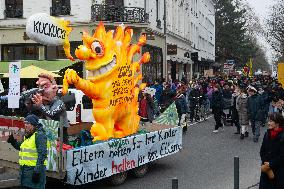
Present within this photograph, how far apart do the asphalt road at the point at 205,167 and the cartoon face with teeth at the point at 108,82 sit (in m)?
1.19

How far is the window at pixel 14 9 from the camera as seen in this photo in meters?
27.7

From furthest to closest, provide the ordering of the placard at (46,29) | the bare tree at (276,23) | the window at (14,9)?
the bare tree at (276,23) < the window at (14,9) < the placard at (46,29)

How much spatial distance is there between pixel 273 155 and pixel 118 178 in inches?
151

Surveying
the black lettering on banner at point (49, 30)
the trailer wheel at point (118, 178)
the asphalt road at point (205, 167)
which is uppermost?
the black lettering on banner at point (49, 30)

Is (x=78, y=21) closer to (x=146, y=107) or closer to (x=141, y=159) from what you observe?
(x=146, y=107)

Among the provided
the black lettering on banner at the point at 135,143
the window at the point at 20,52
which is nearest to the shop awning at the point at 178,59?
the window at the point at 20,52

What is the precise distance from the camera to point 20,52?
28.0 metres

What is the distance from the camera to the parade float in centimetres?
851

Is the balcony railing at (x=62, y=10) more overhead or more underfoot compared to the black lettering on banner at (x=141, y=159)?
more overhead

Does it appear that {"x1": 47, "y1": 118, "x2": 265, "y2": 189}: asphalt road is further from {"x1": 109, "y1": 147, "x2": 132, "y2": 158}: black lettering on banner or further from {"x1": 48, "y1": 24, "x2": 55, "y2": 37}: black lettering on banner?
{"x1": 48, "y1": 24, "x2": 55, "y2": 37}: black lettering on banner

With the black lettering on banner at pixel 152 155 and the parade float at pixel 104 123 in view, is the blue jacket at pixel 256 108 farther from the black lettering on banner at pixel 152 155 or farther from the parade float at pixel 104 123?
the black lettering on banner at pixel 152 155

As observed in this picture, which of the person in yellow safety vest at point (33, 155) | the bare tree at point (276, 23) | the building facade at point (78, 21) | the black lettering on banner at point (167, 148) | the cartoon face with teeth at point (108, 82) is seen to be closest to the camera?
the person in yellow safety vest at point (33, 155)

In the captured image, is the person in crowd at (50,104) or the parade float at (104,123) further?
the person in crowd at (50,104)

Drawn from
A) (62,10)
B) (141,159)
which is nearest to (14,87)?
(141,159)
